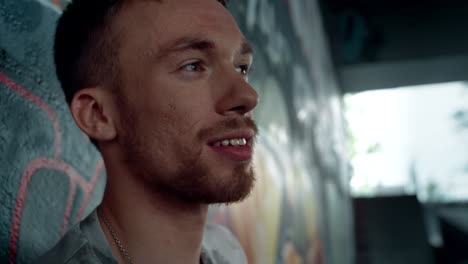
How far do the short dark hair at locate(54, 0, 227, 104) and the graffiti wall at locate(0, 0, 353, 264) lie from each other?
0.09 m

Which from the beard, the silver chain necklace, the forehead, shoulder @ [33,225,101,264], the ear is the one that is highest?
the forehead

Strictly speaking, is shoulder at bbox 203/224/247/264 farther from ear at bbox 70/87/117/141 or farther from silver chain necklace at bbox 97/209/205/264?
ear at bbox 70/87/117/141

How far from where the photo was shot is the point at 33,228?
1.03m

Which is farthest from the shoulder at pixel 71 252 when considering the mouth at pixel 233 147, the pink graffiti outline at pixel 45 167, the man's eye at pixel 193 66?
the man's eye at pixel 193 66

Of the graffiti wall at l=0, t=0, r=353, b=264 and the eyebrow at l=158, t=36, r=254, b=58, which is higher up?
the eyebrow at l=158, t=36, r=254, b=58

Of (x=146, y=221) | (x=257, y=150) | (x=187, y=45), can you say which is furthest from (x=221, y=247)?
(x=257, y=150)

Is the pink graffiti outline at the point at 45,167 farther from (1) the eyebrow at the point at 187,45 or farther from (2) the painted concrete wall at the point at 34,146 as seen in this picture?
(1) the eyebrow at the point at 187,45

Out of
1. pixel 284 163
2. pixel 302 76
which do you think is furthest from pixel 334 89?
pixel 284 163

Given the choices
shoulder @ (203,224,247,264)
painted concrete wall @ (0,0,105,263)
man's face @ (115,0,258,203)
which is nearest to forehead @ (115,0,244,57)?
man's face @ (115,0,258,203)

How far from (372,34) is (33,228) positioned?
815cm

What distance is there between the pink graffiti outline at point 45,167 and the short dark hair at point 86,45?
0.33 feet

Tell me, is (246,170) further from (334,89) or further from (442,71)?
(442,71)

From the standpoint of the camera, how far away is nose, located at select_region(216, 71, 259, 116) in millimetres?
1009

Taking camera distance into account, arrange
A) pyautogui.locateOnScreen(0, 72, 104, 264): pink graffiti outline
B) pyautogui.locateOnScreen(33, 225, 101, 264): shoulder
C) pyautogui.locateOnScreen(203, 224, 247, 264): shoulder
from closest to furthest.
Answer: pyautogui.locateOnScreen(33, 225, 101, 264): shoulder → pyautogui.locateOnScreen(0, 72, 104, 264): pink graffiti outline → pyautogui.locateOnScreen(203, 224, 247, 264): shoulder
